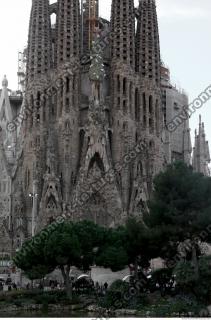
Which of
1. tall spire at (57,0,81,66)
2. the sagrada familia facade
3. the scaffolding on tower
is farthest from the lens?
the scaffolding on tower

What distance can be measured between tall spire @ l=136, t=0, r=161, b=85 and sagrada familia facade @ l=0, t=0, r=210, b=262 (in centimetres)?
11

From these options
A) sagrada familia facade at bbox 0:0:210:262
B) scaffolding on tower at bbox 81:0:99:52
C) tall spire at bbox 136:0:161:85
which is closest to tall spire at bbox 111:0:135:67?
sagrada familia facade at bbox 0:0:210:262

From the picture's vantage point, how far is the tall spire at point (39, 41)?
6569 centimetres

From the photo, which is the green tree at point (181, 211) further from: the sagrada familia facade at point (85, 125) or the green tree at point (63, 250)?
the sagrada familia facade at point (85, 125)

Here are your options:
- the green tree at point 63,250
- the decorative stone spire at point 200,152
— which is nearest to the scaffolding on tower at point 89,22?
the decorative stone spire at point 200,152

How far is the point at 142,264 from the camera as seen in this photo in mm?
37656

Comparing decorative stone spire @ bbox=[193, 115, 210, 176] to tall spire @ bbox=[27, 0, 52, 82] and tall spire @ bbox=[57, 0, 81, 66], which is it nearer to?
tall spire @ bbox=[57, 0, 81, 66]

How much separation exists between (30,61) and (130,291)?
38.6 metres

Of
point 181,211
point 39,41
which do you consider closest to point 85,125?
point 39,41

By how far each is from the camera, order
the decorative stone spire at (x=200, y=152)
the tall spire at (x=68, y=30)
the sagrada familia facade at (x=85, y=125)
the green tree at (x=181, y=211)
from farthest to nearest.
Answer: the decorative stone spire at (x=200, y=152) < the tall spire at (x=68, y=30) < the sagrada familia facade at (x=85, y=125) < the green tree at (x=181, y=211)

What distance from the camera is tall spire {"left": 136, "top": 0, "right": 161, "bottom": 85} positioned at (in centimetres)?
6694

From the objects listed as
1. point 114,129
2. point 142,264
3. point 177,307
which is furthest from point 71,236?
point 114,129

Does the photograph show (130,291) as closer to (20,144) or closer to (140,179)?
(140,179)

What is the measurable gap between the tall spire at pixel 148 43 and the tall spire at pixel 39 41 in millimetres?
10059
